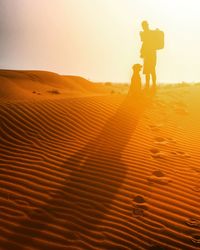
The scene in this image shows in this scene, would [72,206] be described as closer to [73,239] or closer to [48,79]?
[73,239]

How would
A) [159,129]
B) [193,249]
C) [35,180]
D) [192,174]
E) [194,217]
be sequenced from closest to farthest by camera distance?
[193,249]
[194,217]
[35,180]
[192,174]
[159,129]

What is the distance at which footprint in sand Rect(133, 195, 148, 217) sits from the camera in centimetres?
468

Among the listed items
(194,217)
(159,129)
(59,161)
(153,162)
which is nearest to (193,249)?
(194,217)

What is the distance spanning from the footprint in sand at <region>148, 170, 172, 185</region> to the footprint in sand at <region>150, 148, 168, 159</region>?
2.43 feet

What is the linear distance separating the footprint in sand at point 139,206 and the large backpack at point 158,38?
8306 mm

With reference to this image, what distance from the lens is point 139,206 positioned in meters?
4.84

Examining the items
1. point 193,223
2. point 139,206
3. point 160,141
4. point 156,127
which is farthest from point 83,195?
point 156,127

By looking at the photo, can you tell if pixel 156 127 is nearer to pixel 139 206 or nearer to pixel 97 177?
pixel 97 177

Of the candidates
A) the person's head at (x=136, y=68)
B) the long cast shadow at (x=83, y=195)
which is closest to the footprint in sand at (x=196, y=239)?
the long cast shadow at (x=83, y=195)

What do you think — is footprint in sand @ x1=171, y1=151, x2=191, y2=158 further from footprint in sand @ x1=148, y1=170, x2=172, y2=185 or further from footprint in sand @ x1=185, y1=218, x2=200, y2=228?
footprint in sand @ x1=185, y1=218, x2=200, y2=228

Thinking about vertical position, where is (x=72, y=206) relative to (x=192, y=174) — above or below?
below

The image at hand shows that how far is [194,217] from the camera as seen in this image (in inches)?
183

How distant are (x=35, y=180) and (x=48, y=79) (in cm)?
2021

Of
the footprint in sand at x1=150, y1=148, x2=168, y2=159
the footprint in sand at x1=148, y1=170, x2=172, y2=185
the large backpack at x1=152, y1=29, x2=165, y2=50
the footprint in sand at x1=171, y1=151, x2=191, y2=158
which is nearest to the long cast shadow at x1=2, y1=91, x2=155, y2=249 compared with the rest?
the footprint in sand at x1=148, y1=170, x2=172, y2=185
